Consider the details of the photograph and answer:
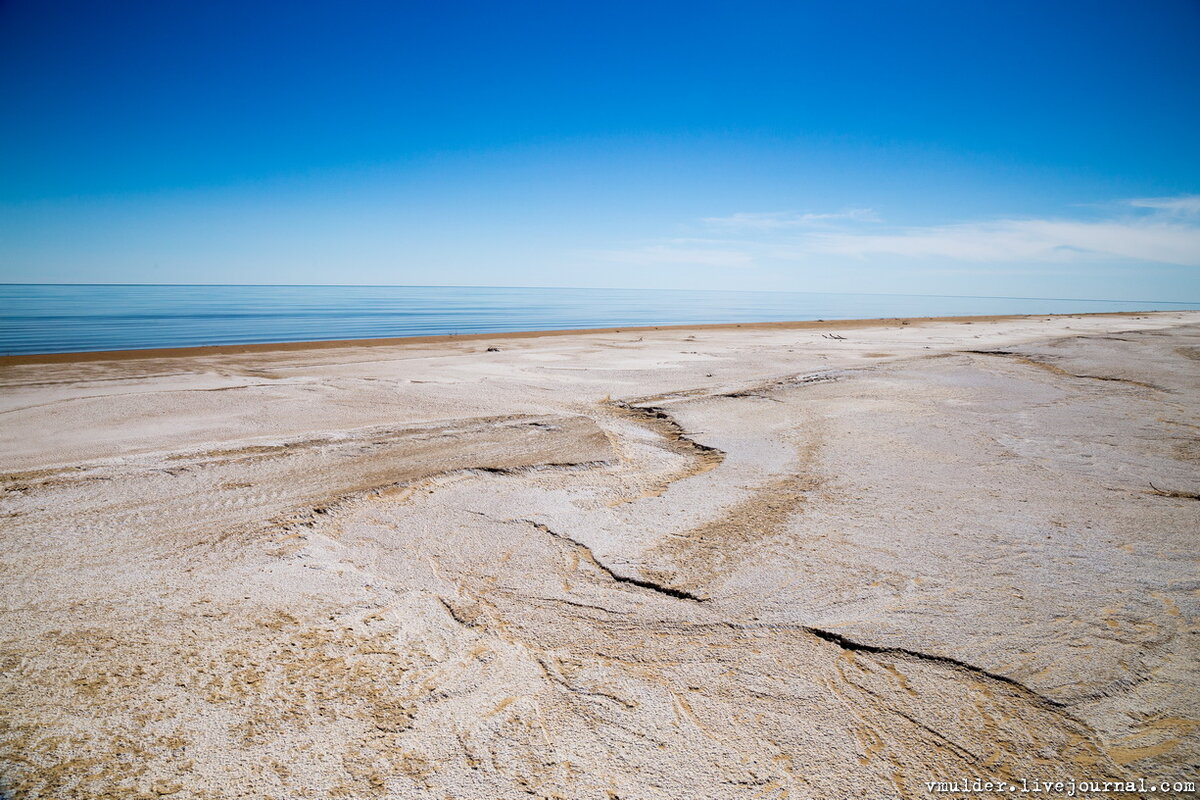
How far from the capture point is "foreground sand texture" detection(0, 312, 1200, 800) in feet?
5.54

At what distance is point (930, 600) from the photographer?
244cm

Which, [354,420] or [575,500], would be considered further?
[354,420]

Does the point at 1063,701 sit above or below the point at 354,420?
below

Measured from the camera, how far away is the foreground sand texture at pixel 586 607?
169cm

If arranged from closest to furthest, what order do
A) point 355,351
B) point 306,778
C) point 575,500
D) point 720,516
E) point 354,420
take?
point 306,778, point 720,516, point 575,500, point 354,420, point 355,351

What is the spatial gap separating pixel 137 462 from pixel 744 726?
13.3 ft

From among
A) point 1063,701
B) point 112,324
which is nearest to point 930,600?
point 1063,701

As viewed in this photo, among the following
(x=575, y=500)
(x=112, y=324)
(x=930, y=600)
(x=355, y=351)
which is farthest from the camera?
(x=112, y=324)

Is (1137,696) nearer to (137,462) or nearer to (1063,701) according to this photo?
(1063,701)

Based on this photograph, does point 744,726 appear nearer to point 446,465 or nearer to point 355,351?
point 446,465

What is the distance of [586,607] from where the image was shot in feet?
7.89

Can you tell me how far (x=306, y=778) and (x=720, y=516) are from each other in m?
2.25

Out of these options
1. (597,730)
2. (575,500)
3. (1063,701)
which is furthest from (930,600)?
(575,500)

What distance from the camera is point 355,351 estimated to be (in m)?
11.7
